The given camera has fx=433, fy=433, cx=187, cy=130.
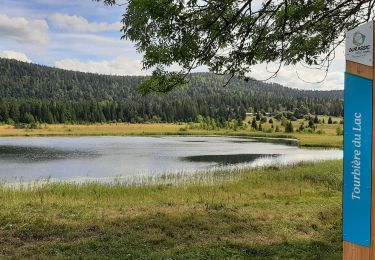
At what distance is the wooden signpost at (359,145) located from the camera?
354 centimetres

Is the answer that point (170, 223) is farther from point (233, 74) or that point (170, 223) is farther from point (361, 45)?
point (361, 45)

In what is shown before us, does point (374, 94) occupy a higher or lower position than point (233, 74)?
lower

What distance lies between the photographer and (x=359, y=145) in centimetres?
358

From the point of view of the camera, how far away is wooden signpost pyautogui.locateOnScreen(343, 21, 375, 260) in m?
3.54

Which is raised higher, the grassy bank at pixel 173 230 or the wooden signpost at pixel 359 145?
the wooden signpost at pixel 359 145

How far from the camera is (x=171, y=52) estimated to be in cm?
624

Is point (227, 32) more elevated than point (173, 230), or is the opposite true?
point (227, 32)

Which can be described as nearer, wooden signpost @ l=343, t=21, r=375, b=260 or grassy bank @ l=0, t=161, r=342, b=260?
wooden signpost @ l=343, t=21, r=375, b=260

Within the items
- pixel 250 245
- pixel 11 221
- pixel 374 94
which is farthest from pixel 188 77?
pixel 11 221

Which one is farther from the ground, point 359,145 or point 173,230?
point 359,145

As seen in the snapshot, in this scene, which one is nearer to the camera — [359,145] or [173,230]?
[359,145]

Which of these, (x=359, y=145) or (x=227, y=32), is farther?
(x=227, y=32)

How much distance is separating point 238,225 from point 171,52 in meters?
4.36

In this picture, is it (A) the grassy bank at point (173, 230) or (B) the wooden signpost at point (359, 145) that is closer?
(B) the wooden signpost at point (359, 145)
